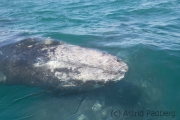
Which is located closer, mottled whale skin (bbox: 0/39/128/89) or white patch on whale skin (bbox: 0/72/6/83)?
mottled whale skin (bbox: 0/39/128/89)

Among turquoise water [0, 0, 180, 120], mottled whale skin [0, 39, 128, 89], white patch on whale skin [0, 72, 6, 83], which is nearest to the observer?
turquoise water [0, 0, 180, 120]

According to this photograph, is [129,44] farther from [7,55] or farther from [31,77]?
[7,55]

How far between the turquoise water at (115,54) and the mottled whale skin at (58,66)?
1.39ft

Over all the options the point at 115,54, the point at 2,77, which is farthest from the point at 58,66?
the point at 115,54

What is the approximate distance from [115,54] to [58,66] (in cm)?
331

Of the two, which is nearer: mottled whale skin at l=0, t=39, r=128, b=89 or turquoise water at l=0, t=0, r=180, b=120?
turquoise water at l=0, t=0, r=180, b=120

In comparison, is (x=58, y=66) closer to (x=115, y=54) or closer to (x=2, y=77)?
(x=2, y=77)

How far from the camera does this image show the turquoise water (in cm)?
863

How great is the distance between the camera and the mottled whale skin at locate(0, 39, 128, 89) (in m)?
9.37

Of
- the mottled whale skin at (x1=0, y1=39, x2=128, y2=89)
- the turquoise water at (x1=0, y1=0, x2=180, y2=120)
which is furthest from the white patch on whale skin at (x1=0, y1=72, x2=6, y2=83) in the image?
the turquoise water at (x1=0, y1=0, x2=180, y2=120)

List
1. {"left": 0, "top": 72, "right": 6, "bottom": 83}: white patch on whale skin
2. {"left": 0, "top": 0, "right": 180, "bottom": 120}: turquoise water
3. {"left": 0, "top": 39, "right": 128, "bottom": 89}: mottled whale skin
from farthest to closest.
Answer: {"left": 0, "top": 72, "right": 6, "bottom": 83}: white patch on whale skin → {"left": 0, "top": 39, "right": 128, "bottom": 89}: mottled whale skin → {"left": 0, "top": 0, "right": 180, "bottom": 120}: turquoise water

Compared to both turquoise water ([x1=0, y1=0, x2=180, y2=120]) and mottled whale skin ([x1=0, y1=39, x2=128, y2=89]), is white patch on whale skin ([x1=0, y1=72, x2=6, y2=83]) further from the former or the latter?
turquoise water ([x1=0, y1=0, x2=180, y2=120])

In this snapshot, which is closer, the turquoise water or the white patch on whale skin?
the turquoise water

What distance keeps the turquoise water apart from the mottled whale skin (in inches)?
16.7
